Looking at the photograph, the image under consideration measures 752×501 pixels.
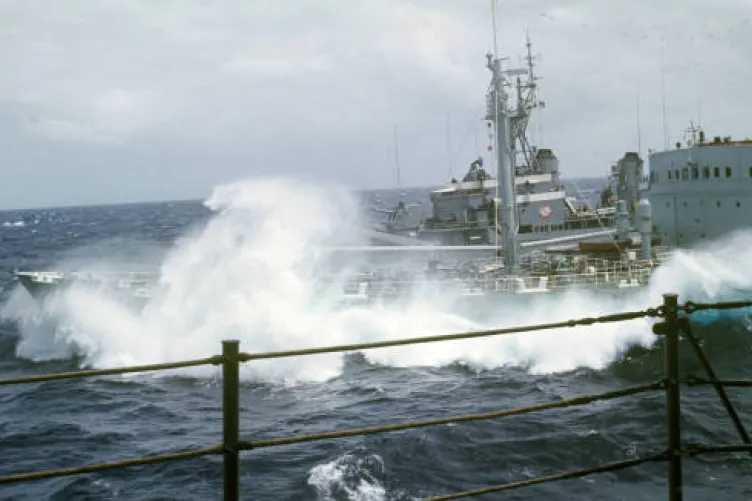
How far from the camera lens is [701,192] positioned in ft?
115

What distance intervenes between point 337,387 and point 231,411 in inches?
818

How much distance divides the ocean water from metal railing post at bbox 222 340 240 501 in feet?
35.8

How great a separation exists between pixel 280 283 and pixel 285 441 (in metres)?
29.4

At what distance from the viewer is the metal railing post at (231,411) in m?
Result: 3.20

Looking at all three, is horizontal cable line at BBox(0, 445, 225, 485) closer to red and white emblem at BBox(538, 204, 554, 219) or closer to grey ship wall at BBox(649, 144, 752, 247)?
grey ship wall at BBox(649, 144, 752, 247)

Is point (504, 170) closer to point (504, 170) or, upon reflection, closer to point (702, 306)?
point (504, 170)

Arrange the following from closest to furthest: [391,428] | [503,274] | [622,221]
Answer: [391,428] → [503,274] → [622,221]

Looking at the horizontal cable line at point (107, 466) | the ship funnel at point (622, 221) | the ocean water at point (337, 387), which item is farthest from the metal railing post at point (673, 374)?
the ship funnel at point (622, 221)

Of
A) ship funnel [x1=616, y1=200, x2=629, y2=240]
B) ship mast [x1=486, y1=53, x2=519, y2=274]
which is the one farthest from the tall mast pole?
ship funnel [x1=616, y1=200, x2=629, y2=240]

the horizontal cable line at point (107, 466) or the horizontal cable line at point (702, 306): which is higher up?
the horizontal cable line at point (702, 306)

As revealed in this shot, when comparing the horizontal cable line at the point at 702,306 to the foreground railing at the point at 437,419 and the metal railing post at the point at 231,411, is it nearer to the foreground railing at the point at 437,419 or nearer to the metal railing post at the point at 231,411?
the foreground railing at the point at 437,419

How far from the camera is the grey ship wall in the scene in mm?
33000

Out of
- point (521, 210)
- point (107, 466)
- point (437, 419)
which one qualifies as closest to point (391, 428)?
point (437, 419)

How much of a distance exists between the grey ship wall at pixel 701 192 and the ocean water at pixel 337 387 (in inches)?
57.0
